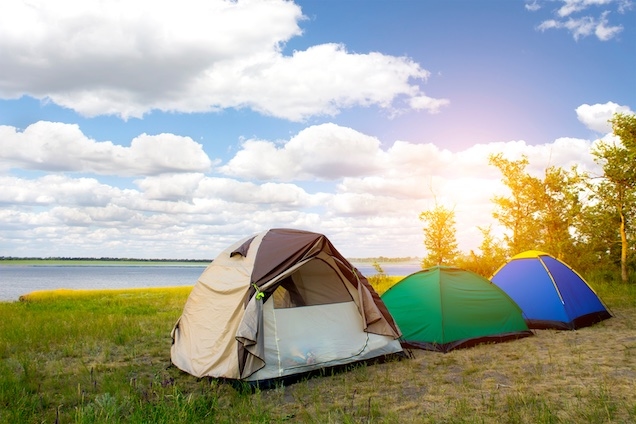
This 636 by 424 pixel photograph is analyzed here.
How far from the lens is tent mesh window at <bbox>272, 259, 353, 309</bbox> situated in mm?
7688

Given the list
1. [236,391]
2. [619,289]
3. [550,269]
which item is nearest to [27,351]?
[236,391]

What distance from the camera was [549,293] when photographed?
35.5 feet

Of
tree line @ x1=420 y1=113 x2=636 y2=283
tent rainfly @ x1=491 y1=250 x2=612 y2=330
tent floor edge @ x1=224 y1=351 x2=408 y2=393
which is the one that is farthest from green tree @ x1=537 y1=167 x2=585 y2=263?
tent floor edge @ x1=224 y1=351 x2=408 y2=393

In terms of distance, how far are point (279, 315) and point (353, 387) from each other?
1.50 m

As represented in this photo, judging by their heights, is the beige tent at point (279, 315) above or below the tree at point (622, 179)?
below

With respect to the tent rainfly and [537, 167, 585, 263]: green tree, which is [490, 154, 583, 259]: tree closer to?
[537, 167, 585, 263]: green tree

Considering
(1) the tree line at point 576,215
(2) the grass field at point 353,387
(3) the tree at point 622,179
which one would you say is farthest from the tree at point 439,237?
(2) the grass field at point 353,387

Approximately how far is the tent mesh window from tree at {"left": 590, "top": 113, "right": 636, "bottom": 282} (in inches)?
637

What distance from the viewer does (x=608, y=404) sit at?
5129mm

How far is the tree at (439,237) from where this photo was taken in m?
31.0

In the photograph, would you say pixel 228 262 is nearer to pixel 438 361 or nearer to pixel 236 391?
pixel 236 391

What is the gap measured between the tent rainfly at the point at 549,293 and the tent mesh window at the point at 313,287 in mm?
5361

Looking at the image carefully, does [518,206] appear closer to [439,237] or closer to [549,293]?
[439,237]

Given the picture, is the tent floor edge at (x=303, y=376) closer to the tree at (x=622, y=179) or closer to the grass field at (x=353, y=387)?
the grass field at (x=353, y=387)
